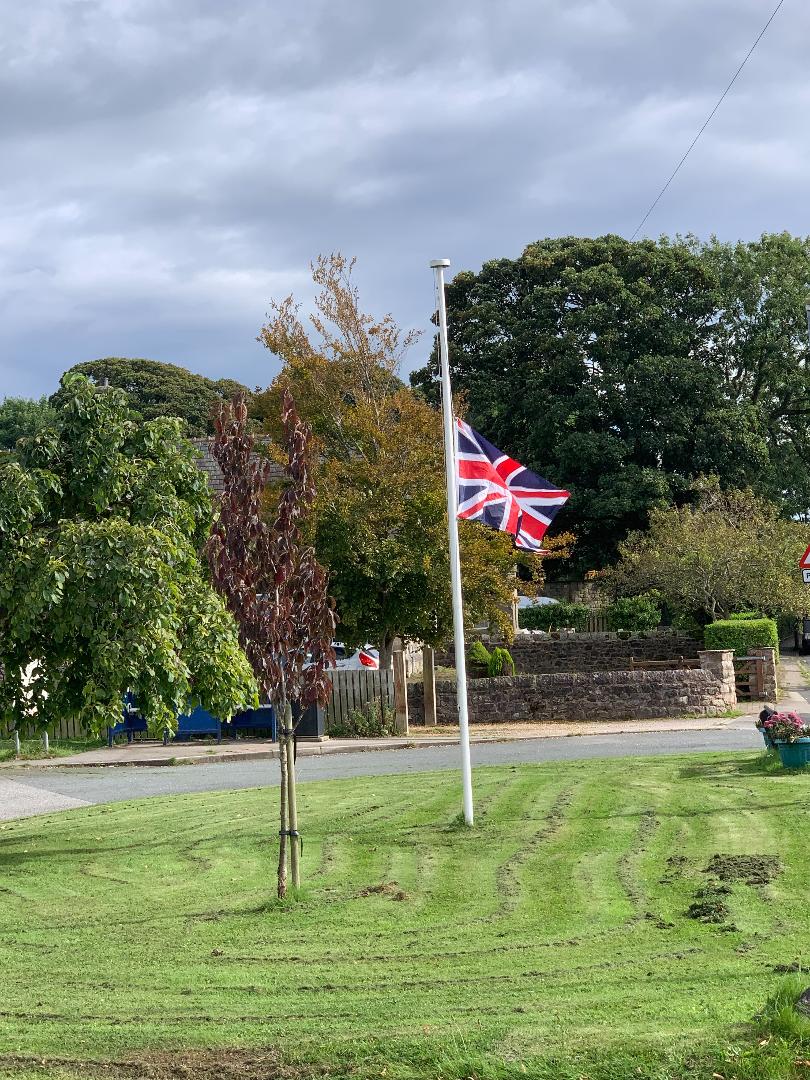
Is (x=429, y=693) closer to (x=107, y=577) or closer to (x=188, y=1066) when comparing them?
(x=107, y=577)

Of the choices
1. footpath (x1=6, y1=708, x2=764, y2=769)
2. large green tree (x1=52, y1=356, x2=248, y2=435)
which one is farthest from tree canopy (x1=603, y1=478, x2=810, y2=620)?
large green tree (x1=52, y1=356, x2=248, y2=435)

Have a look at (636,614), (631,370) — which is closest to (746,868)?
(636,614)

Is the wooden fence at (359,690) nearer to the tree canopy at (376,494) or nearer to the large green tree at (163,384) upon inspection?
the tree canopy at (376,494)

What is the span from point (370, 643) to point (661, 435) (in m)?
26.2

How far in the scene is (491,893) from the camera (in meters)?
10.3

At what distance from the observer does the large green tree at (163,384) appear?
74.9 metres

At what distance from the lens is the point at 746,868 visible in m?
10.4

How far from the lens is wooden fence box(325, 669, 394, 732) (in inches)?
1098

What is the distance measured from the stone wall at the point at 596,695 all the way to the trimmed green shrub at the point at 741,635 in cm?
198

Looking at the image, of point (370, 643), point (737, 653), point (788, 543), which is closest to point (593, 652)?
point (788, 543)

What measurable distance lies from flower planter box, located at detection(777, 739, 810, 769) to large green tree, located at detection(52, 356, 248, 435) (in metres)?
60.2

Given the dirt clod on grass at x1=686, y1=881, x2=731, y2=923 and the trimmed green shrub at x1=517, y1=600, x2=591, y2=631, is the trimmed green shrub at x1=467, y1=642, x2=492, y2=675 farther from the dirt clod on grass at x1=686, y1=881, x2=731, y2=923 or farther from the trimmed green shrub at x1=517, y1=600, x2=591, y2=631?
the dirt clod on grass at x1=686, y1=881, x2=731, y2=923

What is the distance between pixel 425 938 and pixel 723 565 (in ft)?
99.4

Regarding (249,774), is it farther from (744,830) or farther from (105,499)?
(744,830)
